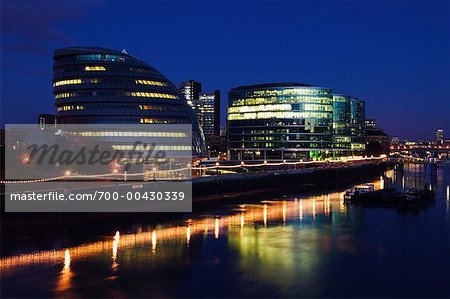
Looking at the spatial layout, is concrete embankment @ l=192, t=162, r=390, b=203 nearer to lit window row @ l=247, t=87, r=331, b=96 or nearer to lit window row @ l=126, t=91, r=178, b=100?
lit window row @ l=126, t=91, r=178, b=100

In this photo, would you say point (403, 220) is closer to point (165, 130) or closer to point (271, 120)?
point (165, 130)

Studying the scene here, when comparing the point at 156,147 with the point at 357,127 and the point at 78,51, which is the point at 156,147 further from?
the point at 357,127

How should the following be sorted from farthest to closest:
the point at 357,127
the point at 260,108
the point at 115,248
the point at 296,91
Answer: the point at 357,127, the point at 260,108, the point at 296,91, the point at 115,248

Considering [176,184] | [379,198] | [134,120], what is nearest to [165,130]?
[134,120]

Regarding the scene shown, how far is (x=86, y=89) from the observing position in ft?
267

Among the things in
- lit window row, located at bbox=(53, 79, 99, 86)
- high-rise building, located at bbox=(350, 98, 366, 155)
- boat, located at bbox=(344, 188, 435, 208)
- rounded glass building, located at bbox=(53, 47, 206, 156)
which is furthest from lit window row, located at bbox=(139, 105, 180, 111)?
high-rise building, located at bbox=(350, 98, 366, 155)

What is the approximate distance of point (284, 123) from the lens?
130 meters

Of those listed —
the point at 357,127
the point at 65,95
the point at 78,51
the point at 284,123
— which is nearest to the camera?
the point at 65,95

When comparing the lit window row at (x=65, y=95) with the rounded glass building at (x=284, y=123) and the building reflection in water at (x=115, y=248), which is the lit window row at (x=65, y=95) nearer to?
the building reflection in water at (x=115, y=248)

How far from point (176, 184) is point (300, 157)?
79.5 metres

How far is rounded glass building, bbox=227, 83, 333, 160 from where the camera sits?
423ft

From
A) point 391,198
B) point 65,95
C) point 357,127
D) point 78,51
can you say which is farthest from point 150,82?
point 357,127

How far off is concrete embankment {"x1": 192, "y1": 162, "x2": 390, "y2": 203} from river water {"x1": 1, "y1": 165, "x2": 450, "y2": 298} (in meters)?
16.7

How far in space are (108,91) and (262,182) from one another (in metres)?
27.6
